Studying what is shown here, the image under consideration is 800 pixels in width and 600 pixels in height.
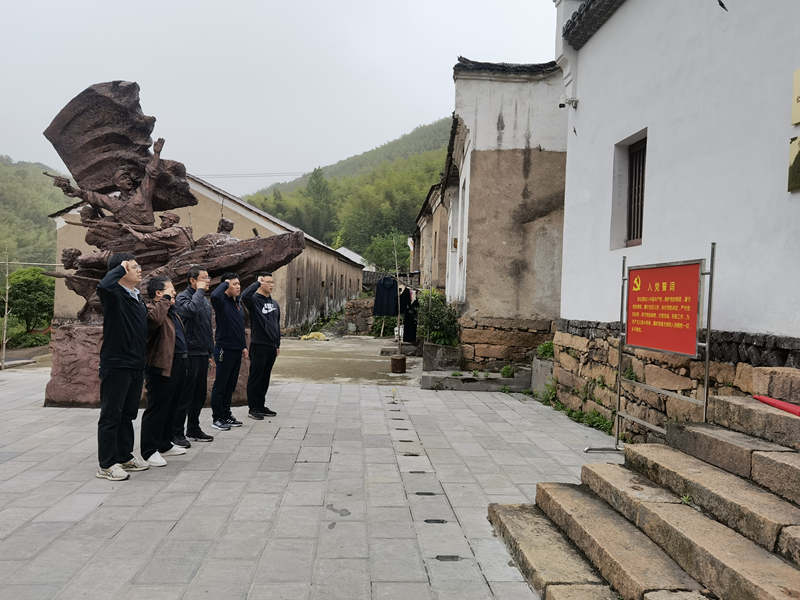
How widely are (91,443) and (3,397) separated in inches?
137

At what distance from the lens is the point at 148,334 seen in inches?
191

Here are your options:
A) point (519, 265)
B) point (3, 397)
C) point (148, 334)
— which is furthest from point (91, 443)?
point (519, 265)

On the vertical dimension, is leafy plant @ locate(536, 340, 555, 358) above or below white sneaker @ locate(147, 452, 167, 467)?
above

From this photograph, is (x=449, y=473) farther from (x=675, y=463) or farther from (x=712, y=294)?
(x=712, y=294)

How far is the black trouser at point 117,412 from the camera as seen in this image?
4414 millimetres

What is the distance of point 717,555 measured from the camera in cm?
243

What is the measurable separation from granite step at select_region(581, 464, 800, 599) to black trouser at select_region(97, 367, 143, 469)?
144 inches

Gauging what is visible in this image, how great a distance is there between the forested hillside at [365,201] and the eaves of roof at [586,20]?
4306cm

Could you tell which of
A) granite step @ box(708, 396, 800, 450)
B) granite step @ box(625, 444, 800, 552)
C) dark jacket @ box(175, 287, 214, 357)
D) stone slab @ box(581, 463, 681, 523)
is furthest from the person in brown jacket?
granite step @ box(708, 396, 800, 450)

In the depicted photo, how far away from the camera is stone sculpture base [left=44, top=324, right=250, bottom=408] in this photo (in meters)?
7.32

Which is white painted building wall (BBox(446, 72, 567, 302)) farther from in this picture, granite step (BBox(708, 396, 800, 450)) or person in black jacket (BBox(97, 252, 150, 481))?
person in black jacket (BBox(97, 252, 150, 481))

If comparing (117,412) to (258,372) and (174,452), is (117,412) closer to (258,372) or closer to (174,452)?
(174,452)

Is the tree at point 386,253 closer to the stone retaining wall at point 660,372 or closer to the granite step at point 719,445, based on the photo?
the stone retaining wall at point 660,372

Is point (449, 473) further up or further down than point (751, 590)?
further down
